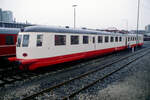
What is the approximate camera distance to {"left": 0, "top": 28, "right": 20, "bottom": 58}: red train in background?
11.4 metres

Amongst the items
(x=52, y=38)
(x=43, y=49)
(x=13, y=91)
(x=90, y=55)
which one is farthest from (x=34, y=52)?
(x=90, y=55)

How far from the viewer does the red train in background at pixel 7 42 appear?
37.4 ft

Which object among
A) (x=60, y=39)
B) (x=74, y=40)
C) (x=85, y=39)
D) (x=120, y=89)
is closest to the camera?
(x=120, y=89)

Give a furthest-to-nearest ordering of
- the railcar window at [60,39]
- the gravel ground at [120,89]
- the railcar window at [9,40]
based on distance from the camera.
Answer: the railcar window at [9,40], the railcar window at [60,39], the gravel ground at [120,89]

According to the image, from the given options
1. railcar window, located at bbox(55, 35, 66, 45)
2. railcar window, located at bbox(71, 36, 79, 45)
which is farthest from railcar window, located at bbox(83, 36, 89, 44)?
railcar window, located at bbox(55, 35, 66, 45)

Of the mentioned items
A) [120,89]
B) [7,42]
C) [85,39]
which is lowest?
[120,89]

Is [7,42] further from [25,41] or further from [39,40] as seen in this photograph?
[39,40]

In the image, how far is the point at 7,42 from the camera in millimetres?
11789

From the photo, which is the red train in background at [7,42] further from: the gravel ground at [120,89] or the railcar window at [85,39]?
the gravel ground at [120,89]

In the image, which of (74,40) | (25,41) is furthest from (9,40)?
(74,40)

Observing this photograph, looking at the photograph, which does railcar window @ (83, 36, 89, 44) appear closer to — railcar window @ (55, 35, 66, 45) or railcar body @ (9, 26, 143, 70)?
railcar body @ (9, 26, 143, 70)

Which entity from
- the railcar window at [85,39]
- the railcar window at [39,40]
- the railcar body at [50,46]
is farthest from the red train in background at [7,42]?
the railcar window at [85,39]

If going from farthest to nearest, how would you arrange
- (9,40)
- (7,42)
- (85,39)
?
1. (85,39)
2. (9,40)
3. (7,42)

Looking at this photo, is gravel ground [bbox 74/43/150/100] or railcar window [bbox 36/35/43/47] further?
railcar window [bbox 36/35/43/47]
